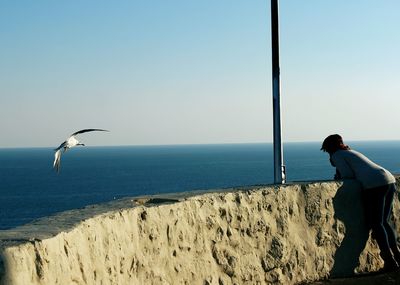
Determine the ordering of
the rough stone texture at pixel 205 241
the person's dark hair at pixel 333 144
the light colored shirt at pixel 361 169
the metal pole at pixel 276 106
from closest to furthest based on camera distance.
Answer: the rough stone texture at pixel 205 241 → the light colored shirt at pixel 361 169 → the person's dark hair at pixel 333 144 → the metal pole at pixel 276 106

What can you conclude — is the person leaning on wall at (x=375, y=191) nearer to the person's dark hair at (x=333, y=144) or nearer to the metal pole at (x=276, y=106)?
the person's dark hair at (x=333, y=144)

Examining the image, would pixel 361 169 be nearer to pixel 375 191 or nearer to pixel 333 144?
pixel 375 191

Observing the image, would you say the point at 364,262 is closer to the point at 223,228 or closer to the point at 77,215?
the point at 223,228

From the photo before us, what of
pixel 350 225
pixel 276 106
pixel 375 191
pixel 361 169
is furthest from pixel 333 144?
pixel 276 106

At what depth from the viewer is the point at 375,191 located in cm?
663

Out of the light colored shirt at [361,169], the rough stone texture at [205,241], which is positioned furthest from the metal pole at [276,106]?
the rough stone texture at [205,241]

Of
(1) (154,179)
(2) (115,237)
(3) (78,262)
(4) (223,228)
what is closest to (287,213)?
(4) (223,228)

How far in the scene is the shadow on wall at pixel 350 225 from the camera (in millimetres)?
6664

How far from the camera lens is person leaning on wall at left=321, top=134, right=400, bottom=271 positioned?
21.7 feet

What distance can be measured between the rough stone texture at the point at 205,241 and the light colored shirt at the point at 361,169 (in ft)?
0.49

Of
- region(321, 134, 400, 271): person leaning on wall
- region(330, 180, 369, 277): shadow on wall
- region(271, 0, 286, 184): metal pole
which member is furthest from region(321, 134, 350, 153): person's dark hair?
region(271, 0, 286, 184): metal pole

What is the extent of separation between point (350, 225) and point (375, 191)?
18.0 inches

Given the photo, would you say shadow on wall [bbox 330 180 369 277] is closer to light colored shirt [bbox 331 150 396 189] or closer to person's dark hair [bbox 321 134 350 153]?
light colored shirt [bbox 331 150 396 189]

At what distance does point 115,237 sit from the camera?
15.0ft
